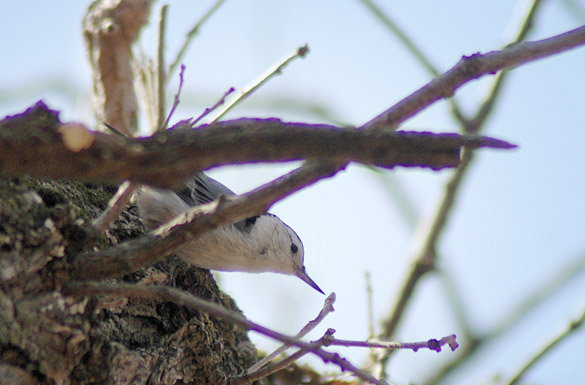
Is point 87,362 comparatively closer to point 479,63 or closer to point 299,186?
point 299,186

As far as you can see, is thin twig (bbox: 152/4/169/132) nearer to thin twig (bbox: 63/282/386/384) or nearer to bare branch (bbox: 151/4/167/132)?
bare branch (bbox: 151/4/167/132)

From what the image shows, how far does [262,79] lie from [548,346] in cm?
146

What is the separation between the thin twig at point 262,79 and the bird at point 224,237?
0.29m

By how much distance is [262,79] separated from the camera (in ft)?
7.57

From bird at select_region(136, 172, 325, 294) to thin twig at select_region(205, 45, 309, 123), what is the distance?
0.29 m

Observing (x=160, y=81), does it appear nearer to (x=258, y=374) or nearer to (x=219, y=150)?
(x=258, y=374)

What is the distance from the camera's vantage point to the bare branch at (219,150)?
122cm

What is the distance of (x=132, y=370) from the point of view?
1713 mm

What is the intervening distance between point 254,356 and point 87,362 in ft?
3.18

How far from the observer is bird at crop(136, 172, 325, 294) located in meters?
2.38

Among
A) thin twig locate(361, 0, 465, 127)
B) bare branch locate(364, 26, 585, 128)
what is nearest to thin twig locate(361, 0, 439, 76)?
thin twig locate(361, 0, 465, 127)

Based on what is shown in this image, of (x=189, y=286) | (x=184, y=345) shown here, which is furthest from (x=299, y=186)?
(x=189, y=286)

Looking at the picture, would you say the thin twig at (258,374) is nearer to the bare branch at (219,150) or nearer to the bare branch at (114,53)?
the bare branch at (219,150)

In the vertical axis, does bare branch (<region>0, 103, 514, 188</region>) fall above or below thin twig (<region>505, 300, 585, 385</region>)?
below
